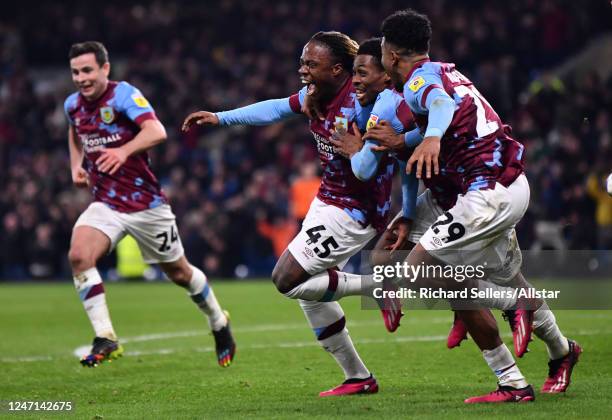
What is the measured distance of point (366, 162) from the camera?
697 centimetres

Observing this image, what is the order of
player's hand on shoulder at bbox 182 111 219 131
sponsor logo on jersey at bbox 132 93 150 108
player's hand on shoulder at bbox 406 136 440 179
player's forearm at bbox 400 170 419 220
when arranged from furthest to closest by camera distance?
1. sponsor logo on jersey at bbox 132 93 150 108
2. player's hand on shoulder at bbox 182 111 219 131
3. player's forearm at bbox 400 170 419 220
4. player's hand on shoulder at bbox 406 136 440 179

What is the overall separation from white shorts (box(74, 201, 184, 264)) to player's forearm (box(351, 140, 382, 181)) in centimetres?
296

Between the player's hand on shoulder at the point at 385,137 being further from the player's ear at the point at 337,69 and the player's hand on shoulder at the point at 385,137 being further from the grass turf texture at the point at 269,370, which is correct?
the grass turf texture at the point at 269,370

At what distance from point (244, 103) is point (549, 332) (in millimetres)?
18228

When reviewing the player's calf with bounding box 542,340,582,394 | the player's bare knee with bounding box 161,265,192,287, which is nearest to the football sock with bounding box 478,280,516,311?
the player's calf with bounding box 542,340,582,394

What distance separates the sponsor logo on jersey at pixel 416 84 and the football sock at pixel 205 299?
12.1 feet

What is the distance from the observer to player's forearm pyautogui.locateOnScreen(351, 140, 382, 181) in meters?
6.97

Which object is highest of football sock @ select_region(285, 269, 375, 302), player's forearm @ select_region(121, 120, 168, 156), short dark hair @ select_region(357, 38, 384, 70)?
short dark hair @ select_region(357, 38, 384, 70)

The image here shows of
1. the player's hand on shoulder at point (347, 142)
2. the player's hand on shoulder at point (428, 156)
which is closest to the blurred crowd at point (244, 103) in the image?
the player's hand on shoulder at point (347, 142)

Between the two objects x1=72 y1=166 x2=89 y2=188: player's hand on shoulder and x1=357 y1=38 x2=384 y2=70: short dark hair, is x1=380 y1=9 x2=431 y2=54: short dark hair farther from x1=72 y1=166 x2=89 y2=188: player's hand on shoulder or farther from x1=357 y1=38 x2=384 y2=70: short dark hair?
x1=72 y1=166 x2=89 y2=188: player's hand on shoulder

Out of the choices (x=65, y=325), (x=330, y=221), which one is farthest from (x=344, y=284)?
(x=65, y=325)

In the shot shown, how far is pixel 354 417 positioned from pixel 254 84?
19.2m

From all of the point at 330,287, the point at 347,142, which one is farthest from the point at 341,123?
the point at 330,287

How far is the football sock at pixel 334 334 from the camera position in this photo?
305 inches
